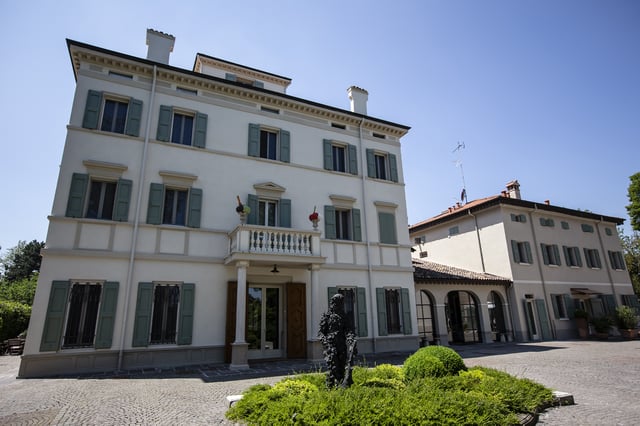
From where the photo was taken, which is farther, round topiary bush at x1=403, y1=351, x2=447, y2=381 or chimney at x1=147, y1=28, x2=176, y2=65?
chimney at x1=147, y1=28, x2=176, y2=65

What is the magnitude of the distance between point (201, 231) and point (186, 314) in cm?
304

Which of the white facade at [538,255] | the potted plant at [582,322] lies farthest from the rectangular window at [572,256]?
the potted plant at [582,322]

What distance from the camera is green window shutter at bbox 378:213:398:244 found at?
56.0 ft

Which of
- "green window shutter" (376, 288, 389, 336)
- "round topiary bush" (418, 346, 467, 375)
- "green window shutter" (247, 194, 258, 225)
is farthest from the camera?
"green window shutter" (376, 288, 389, 336)

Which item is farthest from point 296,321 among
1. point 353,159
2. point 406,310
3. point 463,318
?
point 463,318

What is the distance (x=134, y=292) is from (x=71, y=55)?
9.20 metres

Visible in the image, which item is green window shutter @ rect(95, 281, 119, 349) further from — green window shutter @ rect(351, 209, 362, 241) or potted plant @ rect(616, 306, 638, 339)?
potted plant @ rect(616, 306, 638, 339)

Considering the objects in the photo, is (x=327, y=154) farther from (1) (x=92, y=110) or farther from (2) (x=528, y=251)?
(2) (x=528, y=251)

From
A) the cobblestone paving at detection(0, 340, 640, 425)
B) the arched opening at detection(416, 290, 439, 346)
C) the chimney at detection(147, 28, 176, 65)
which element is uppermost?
the chimney at detection(147, 28, 176, 65)

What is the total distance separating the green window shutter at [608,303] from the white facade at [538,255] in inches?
2.2

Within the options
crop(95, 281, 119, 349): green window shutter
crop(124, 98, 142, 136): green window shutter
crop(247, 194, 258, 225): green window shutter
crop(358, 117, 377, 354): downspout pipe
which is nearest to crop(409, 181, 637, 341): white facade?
crop(358, 117, 377, 354): downspout pipe

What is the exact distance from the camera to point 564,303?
23.3 meters

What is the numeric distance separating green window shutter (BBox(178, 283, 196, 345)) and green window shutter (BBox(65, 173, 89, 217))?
4297mm

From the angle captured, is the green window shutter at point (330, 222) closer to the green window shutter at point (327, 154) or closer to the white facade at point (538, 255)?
the green window shutter at point (327, 154)
